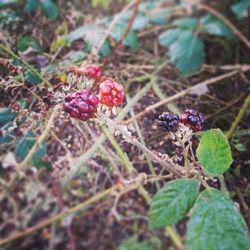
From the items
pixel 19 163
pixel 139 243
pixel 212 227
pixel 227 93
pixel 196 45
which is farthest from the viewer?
pixel 139 243

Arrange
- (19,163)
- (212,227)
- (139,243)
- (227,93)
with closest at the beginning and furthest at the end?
(212,227), (19,163), (227,93), (139,243)

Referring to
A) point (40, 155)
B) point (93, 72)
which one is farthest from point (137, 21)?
point (40, 155)

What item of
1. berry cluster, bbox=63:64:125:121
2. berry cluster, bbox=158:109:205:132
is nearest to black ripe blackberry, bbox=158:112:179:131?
berry cluster, bbox=158:109:205:132

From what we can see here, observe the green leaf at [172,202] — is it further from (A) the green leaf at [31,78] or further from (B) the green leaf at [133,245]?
(B) the green leaf at [133,245]

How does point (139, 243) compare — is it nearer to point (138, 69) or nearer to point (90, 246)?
point (90, 246)

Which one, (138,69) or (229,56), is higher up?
(138,69)

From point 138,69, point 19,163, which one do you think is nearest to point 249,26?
point 138,69

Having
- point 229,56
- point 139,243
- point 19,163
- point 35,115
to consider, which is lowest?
point 139,243

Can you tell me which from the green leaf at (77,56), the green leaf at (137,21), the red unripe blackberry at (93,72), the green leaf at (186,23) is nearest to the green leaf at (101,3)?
the green leaf at (137,21)
